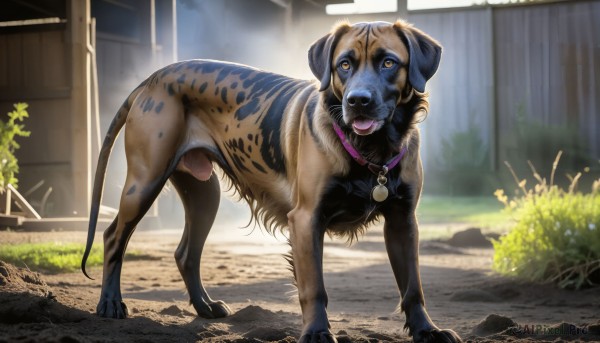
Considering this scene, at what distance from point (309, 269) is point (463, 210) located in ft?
28.7

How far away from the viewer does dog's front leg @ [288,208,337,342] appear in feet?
13.6

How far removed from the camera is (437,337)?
428 cm

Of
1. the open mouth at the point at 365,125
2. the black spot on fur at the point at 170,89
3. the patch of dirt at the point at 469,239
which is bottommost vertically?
the patch of dirt at the point at 469,239

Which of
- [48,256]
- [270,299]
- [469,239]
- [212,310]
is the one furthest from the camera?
[469,239]

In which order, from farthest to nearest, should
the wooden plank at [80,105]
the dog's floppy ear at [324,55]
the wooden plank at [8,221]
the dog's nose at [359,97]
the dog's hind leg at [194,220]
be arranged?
the wooden plank at [80,105]
the wooden plank at [8,221]
the dog's hind leg at [194,220]
the dog's floppy ear at [324,55]
the dog's nose at [359,97]

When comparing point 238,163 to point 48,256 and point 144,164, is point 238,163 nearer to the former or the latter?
point 144,164

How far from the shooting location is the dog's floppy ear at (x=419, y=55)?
414 cm

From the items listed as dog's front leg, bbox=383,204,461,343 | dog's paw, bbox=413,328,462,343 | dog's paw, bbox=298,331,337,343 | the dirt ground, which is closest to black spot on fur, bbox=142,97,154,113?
the dirt ground

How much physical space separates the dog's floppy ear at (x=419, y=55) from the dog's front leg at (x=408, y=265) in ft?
2.14

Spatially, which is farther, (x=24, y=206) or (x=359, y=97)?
(x=24, y=206)

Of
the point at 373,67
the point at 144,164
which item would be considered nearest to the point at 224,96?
the point at 144,164

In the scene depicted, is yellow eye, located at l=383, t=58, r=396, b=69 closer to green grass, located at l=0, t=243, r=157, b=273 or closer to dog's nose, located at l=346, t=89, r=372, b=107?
dog's nose, located at l=346, t=89, r=372, b=107

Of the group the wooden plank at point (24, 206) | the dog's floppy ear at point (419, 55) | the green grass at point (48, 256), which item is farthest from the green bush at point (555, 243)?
the wooden plank at point (24, 206)

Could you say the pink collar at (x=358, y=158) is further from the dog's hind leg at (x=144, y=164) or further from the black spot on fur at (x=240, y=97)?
the dog's hind leg at (x=144, y=164)
